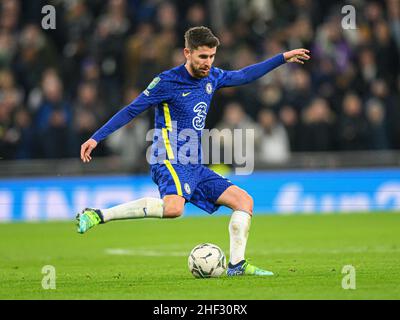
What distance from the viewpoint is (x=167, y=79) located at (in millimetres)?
9336

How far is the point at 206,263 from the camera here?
30.5 ft

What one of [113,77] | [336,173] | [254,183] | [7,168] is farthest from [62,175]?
[336,173]

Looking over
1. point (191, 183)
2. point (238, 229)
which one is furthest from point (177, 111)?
point (238, 229)

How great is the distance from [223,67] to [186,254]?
642 cm

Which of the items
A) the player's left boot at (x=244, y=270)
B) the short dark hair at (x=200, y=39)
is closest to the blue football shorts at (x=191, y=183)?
the player's left boot at (x=244, y=270)

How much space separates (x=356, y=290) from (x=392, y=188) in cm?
964

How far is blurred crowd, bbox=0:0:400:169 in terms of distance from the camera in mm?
17969

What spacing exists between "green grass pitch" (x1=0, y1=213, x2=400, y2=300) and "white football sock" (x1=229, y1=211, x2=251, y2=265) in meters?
0.32

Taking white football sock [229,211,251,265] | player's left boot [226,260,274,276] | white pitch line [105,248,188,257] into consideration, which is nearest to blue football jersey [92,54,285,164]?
white football sock [229,211,251,265]

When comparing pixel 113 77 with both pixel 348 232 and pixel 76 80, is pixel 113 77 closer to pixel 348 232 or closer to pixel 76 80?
pixel 76 80

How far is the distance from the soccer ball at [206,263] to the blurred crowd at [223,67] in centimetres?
846

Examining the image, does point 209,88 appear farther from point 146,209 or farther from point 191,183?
point 146,209
